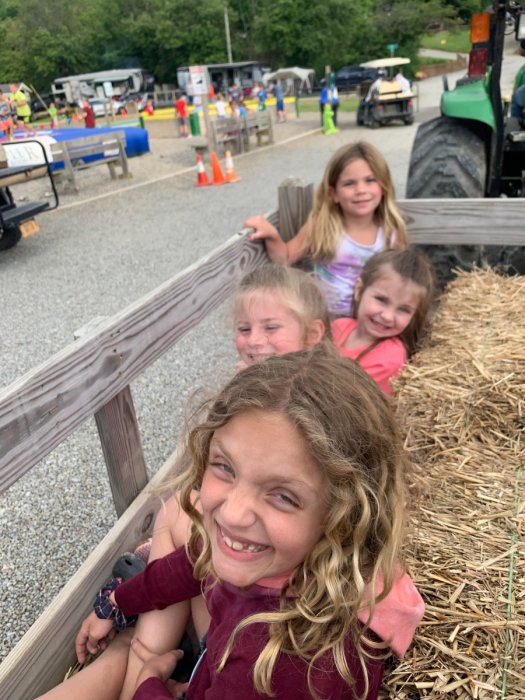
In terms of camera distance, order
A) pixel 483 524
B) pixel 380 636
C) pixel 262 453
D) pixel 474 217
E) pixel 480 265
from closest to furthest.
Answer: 1. pixel 262 453
2. pixel 380 636
3. pixel 483 524
4. pixel 474 217
5. pixel 480 265

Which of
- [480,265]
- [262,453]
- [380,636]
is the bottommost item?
[480,265]

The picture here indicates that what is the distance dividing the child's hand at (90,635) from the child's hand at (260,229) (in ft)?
6.47

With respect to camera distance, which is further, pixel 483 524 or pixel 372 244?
pixel 372 244

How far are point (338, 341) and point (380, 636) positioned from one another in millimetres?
1751

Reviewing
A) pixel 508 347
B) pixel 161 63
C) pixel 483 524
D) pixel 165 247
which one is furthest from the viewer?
pixel 161 63

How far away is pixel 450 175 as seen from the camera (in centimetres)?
438

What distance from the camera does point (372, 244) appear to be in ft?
11.1

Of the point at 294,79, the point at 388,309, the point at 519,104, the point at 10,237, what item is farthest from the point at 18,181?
the point at 294,79

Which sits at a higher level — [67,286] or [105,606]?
[105,606]

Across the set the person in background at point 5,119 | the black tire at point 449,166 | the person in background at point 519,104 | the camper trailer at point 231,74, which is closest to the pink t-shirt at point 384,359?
the black tire at point 449,166

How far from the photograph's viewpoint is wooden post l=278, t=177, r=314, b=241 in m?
3.52

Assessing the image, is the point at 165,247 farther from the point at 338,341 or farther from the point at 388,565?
the point at 388,565

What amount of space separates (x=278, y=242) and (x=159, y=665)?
7.44 feet

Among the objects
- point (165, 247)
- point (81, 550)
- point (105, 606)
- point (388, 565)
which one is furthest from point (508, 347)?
point (165, 247)
